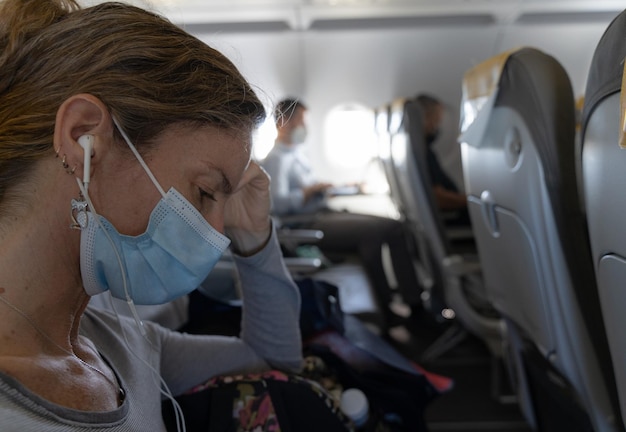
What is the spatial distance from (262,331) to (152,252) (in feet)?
1.54

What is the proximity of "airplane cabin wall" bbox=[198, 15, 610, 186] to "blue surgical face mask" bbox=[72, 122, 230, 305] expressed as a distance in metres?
4.79

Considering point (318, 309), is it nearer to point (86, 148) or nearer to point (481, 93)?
point (481, 93)

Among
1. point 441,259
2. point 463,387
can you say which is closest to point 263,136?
point 441,259

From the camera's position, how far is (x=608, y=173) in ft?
2.54

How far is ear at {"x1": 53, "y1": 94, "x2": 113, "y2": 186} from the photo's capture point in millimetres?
721

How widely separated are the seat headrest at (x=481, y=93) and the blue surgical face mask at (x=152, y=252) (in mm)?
678

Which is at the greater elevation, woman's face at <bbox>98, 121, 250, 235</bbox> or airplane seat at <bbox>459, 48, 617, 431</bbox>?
woman's face at <bbox>98, 121, 250, 235</bbox>

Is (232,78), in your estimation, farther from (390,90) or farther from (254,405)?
(390,90)

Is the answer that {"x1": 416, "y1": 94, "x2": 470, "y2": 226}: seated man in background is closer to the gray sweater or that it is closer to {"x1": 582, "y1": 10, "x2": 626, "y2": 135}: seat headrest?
the gray sweater

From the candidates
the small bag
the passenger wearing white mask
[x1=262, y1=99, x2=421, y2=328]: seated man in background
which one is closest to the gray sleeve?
the small bag

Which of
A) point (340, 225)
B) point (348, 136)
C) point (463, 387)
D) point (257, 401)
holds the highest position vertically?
point (257, 401)

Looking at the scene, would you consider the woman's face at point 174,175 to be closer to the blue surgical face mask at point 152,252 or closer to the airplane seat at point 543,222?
the blue surgical face mask at point 152,252

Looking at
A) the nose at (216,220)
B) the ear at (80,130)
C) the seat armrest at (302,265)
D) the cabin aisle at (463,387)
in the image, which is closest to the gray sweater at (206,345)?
the nose at (216,220)

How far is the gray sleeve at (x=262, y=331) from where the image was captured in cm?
121
